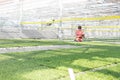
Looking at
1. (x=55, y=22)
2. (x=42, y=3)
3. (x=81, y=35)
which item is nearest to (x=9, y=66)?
(x=81, y=35)

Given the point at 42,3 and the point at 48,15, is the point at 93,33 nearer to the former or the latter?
the point at 48,15

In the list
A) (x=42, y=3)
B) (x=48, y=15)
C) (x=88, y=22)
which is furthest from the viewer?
(x=42, y=3)

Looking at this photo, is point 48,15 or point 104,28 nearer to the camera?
point 104,28

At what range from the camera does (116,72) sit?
5.82m

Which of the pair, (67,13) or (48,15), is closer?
(67,13)

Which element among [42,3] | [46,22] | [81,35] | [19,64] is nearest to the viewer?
[19,64]

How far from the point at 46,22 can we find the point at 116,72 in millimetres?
24330

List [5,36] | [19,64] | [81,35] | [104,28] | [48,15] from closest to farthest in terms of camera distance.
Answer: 1. [19,64]
2. [81,35]
3. [5,36]
4. [104,28]
5. [48,15]

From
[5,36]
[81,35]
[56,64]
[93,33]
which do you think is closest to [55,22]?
[93,33]

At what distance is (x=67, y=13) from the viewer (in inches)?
1216

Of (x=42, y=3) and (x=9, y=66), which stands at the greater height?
(x=42, y=3)

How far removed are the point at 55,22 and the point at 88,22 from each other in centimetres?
310

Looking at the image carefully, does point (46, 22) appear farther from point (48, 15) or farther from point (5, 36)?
point (5, 36)

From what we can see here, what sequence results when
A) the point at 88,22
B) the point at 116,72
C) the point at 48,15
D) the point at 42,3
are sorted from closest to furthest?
the point at 116,72 < the point at 88,22 < the point at 48,15 < the point at 42,3
